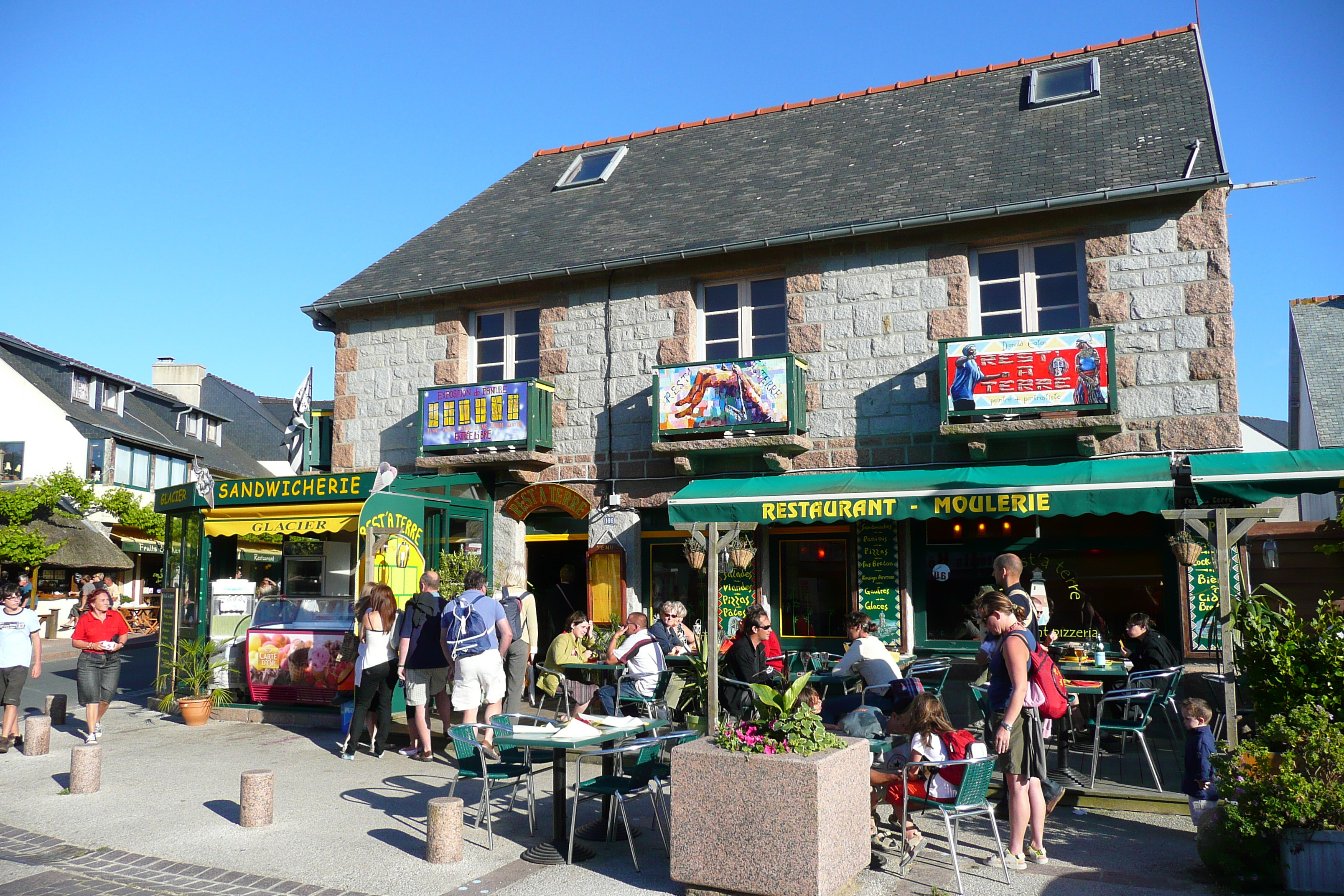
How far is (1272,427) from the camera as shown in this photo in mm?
36281

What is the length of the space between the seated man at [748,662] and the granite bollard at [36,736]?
6.17 metres

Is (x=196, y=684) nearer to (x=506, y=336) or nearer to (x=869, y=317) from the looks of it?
(x=506, y=336)

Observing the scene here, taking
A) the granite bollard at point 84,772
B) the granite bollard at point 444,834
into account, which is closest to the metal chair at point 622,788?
the granite bollard at point 444,834

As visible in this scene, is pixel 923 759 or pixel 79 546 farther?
pixel 79 546

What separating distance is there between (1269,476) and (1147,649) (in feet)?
6.25

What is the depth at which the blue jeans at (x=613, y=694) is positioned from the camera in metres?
8.87

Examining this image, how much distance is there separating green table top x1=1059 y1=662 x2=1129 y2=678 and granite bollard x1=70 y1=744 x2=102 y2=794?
24.4ft

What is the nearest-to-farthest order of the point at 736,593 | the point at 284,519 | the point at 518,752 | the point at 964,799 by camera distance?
the point at 964,799 → the point at 518,752 → the point at 284,519 → the point at 736,593

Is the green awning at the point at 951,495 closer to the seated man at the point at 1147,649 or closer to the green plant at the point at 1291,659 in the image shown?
the seated man at the point at 1147,649

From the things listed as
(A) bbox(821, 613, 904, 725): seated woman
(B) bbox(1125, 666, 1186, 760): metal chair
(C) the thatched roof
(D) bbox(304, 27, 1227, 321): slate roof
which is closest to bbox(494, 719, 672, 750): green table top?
(A) bbox(821, 613, 904, 725): seated woman

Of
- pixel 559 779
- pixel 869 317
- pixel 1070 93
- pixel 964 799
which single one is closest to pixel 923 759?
pixel 964 799

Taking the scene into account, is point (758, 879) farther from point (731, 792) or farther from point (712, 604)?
point (712, 604)

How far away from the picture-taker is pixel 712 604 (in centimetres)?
737

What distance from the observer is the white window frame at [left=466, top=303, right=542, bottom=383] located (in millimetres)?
14703
